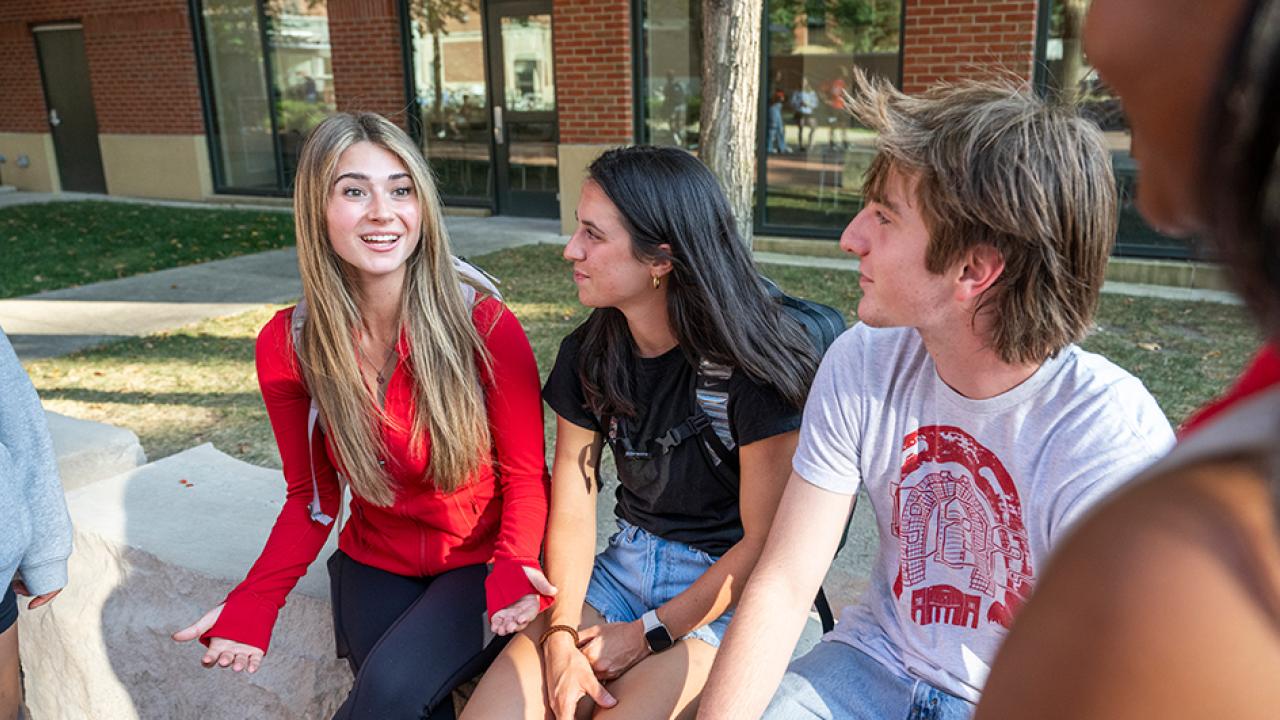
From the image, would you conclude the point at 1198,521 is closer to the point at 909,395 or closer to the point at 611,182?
the point at 909,395

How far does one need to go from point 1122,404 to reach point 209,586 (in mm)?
2558

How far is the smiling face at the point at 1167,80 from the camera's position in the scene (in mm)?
532

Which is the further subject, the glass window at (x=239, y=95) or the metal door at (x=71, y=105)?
the metal door at (x=71, y=105)

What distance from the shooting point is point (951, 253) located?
65.6 inches

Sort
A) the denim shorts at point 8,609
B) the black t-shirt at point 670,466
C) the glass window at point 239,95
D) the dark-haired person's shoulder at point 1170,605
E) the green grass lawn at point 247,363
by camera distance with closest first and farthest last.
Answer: the dark-haired person's shoulder at point 1170,605 → the black t-shirt at point 670,466 → the denim shorts at point 8,609 → the green grass lawn at point 247,363 → the glass window at point 239,95

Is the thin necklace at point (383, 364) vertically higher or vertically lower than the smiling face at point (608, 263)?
lower

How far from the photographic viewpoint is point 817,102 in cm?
960

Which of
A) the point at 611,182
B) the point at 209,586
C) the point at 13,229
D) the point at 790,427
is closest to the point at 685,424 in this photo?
the point at 790,427

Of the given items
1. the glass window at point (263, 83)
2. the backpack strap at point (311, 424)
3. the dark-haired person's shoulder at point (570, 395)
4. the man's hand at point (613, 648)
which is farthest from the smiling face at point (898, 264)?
the glass window at point (263, 83)

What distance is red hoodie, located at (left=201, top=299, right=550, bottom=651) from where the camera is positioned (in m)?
2.45

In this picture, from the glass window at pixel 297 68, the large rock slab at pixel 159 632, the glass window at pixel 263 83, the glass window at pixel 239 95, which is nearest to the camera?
the large rock slab at pixel 159 632

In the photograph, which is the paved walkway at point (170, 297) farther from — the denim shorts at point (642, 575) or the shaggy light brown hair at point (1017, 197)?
the shaggy light brown hair at point (1017, 197)

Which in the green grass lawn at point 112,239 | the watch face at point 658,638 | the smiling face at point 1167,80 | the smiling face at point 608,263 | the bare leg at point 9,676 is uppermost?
the smiling face at point 1167,80

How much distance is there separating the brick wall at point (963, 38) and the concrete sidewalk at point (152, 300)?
4.00m
